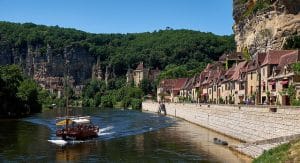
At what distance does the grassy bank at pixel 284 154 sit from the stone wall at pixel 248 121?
175 inches

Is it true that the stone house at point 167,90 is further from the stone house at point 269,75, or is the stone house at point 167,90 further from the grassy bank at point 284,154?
the grassy bank at point 284,154

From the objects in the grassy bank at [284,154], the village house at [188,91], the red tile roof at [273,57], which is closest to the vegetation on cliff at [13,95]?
the village house at [188,91]

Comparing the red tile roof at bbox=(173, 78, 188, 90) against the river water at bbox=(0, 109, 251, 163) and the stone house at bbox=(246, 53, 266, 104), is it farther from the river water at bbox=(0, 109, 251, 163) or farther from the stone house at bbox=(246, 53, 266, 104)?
the river water at bbox=(0, 109, 251, 163)

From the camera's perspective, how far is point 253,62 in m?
82.8

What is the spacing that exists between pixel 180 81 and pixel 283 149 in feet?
429

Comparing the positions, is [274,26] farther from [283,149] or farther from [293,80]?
[283,149]

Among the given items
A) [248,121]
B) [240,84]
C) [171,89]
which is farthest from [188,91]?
[248,121]

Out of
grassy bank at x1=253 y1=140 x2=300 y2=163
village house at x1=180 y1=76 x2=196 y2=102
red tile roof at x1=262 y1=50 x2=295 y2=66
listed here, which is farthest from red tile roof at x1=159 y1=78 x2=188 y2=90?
grassy bank at x1=253 y1=140 x2=300 y2=163

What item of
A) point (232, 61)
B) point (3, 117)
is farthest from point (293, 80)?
point (3, 117)

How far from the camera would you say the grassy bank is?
106ft

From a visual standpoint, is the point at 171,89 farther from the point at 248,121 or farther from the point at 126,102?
the point at 248,121

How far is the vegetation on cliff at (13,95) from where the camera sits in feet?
364

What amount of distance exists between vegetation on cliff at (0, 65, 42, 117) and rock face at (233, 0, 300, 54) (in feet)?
184

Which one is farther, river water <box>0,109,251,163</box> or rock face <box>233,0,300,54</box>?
rock face <box>233,0,300,54</box>
